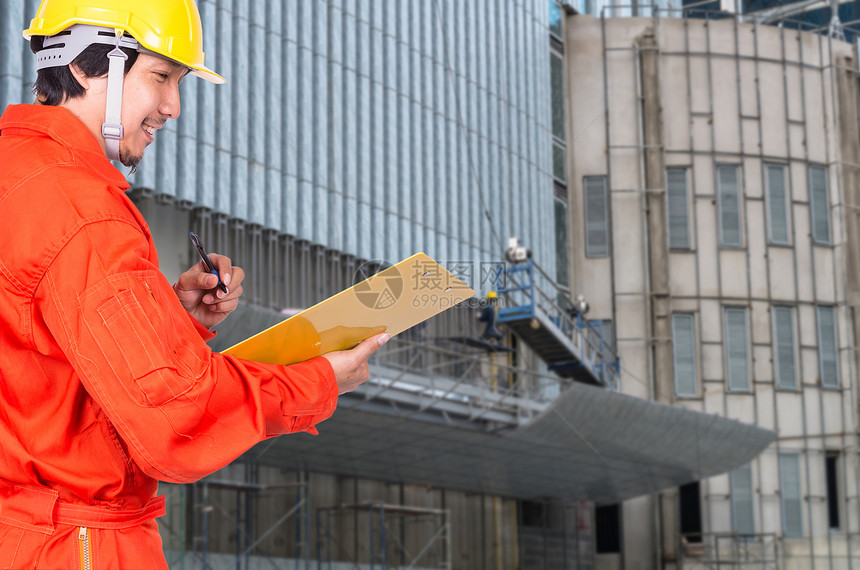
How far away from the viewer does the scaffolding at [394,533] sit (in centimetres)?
2836

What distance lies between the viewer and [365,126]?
26734 millimetres

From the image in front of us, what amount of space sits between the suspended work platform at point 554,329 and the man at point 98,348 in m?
22.8

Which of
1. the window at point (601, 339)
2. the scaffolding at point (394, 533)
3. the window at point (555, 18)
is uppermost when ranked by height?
the window at point (555, 18)

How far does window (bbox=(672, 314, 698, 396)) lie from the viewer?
38.9m

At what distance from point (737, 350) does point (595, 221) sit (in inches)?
260

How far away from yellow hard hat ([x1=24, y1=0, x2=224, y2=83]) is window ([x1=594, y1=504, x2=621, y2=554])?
36.7 metres

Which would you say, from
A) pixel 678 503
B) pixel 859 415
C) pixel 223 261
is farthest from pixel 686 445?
pixel 223 261

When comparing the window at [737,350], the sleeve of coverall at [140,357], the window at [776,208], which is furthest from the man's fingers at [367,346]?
the window at [776,208]

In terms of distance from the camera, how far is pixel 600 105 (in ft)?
136

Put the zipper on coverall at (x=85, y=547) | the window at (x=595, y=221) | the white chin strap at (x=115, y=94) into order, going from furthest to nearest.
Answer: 1. the window at (x=595, y=221)
2. the white chin strap at (x=115, y=94)
3. the zipper on coverall at (x=85, y=547)

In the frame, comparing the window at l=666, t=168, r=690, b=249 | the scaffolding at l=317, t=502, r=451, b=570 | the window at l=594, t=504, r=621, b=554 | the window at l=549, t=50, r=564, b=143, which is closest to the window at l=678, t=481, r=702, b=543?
the window at l=594, t=504, r=621, b=554

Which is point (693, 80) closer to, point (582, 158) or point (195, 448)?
point (582, 158)

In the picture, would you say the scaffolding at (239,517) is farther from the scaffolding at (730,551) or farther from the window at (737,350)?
the window at (737,350)

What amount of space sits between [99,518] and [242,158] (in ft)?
66.3
